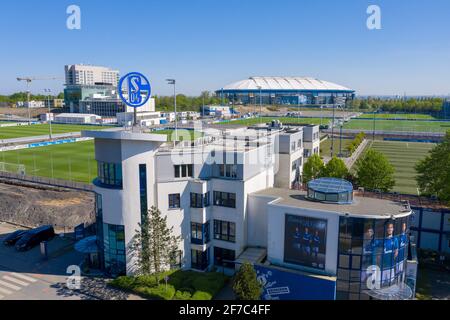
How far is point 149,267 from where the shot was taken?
2475cm

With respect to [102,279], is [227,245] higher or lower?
higher

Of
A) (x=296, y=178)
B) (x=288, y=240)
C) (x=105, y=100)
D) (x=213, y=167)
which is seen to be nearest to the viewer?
(x=288, y=240)

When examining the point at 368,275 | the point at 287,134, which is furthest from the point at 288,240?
the point at 287,134

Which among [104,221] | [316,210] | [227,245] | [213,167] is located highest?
[213,167]

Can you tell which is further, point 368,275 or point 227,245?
point 227,245

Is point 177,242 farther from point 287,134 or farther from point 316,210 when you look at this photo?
point 287,134

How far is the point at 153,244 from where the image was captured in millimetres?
24719

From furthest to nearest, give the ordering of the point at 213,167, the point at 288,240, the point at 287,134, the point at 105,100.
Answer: the point at 105,100 < the point at 287,134 < the point at 213,167 < the point at 288,240

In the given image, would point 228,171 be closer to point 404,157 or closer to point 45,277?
point 45,277

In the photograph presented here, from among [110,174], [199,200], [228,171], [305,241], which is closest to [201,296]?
A: [199,200]

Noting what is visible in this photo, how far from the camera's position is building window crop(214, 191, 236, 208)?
27566 millimetres

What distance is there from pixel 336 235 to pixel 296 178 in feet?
63.0

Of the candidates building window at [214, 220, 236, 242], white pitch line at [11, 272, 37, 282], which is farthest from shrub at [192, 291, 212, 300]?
white pitch line at [11, 272, 37, 282]

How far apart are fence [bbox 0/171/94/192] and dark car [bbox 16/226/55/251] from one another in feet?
35.8
